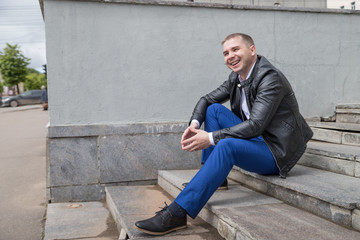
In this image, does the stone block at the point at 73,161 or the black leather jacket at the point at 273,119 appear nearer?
the black leather jacket at the point at 273,119

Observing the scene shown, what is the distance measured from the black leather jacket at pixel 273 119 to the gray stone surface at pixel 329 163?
0.39 metres

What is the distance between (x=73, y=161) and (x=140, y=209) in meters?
1.25

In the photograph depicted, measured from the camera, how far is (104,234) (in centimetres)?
331

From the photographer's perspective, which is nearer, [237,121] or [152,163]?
[237,121]

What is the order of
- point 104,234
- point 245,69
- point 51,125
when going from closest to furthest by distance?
point 245,69 < point 104,234 < point 51,125

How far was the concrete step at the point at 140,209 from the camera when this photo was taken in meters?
2.64

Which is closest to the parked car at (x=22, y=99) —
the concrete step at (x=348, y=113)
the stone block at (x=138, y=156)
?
the stone block at (x=138, y=156)

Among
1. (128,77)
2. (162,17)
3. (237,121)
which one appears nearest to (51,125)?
(128,77)

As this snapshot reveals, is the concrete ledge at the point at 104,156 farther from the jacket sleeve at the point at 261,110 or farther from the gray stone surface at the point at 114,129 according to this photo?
the jacket sleeve at the point at 261,110

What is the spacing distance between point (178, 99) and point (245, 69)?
5.25ft

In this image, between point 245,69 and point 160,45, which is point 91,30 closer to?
point 160,45

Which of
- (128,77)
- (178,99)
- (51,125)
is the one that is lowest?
(51,125)

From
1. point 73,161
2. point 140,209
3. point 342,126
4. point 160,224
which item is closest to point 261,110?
point 160,224

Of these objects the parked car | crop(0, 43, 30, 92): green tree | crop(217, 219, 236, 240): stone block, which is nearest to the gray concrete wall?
crop(217, 219, 236, 240): stone block
